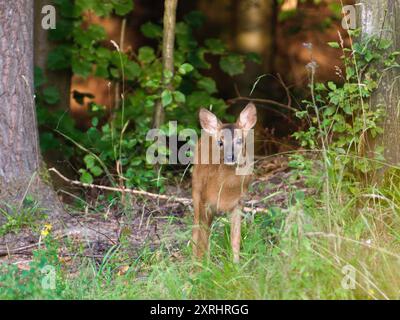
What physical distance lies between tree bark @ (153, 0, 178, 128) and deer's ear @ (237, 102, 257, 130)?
1.75m

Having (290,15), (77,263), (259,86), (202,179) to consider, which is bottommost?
(77,263)

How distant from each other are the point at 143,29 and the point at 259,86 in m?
2.15

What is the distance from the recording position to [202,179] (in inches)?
269

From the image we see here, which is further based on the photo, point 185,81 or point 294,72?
point 294,72

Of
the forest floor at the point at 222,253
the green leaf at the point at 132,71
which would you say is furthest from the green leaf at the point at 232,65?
the forest floor at the point at 222,253

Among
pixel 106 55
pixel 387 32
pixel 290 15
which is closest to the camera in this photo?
pixel 387 32

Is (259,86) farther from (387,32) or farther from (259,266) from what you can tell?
Answer: (259,266)

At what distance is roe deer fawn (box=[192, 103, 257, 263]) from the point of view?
6.55m

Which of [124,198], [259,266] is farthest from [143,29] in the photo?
[259,266]

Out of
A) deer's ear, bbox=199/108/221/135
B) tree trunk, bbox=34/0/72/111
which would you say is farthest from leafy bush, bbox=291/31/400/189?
tree trunk, bbox=34/0/72/111

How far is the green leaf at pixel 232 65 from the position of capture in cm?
977

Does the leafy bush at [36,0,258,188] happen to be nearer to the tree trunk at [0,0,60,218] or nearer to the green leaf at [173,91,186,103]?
the green leaf at [173,91,186,103]

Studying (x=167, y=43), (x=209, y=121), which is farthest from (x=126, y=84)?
(x=209, y=121)

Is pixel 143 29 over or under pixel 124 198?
over
